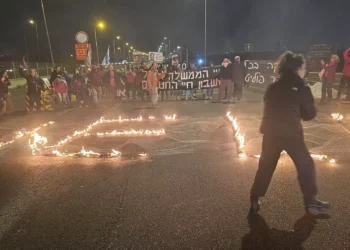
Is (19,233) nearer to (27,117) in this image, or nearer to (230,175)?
(230,175)

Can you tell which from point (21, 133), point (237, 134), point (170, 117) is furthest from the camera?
point (170, 117)

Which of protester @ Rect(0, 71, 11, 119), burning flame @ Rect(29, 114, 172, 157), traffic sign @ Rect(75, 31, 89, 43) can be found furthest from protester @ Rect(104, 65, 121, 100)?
burning flame @ Rect(29, 114, 172, 157)

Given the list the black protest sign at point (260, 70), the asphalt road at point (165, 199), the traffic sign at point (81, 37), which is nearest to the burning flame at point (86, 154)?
the asphalt road at point (165, 199)

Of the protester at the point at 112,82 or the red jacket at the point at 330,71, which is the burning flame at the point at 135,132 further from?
the protester at the point at 112,82

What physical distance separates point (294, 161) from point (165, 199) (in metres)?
1.85

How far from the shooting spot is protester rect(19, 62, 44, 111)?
12.7 metres

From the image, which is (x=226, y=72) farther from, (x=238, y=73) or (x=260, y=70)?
(x=260, y=70)

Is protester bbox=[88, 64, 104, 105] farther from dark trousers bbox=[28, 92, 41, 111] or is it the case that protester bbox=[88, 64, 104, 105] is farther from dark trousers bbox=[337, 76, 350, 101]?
dark trousers bbox=[337, 76, 350, 101]

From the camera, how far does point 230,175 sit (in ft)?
17.0

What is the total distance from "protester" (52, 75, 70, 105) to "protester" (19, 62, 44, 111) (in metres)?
1.39

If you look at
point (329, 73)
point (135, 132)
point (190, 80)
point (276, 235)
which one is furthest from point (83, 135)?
point (329, 73)

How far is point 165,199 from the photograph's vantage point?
14.3 feet

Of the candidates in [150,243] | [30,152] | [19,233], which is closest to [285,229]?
[150,243]

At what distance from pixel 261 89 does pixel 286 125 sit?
15980 millimetres
